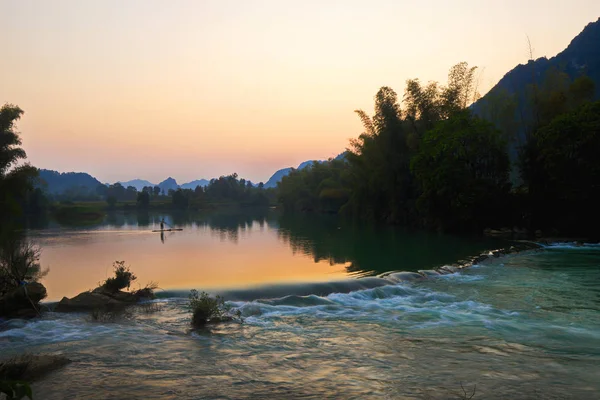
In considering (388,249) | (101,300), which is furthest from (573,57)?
(101,300)

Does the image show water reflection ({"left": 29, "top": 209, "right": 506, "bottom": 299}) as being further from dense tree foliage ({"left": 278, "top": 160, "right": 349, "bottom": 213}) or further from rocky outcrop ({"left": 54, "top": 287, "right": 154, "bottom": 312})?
dense tree foliage ({"left": 278, "top": 160, "right": 349, "bottom": 213})

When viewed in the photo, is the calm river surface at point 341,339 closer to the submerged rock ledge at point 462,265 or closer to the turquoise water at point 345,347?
the turquoise water at point 345,347

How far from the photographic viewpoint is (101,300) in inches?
493

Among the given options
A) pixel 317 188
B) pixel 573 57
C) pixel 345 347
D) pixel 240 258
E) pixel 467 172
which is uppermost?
pixel 573 57

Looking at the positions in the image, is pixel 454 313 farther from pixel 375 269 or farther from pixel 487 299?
pixel 375 269

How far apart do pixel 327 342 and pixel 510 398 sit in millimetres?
3846

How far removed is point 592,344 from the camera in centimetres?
898

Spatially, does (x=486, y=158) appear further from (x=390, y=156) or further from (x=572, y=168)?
(x=390, y=156)

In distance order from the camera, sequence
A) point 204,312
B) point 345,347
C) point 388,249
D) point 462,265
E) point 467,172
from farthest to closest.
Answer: point 467,172 < point 388,249 < point 462,265 < point 204,312 < point 345,347

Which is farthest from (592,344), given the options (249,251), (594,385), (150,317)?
(249,251)

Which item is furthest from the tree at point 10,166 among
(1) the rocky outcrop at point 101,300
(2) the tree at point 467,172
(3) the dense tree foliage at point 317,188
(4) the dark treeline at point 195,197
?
(4) the dark treeline at point 195,197

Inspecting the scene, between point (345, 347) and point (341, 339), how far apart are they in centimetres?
56

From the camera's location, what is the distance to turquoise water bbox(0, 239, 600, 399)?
22.7ft

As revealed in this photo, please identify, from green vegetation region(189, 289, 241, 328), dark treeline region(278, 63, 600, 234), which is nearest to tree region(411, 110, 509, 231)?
dark treeline region(278, 63, 600, 234)
